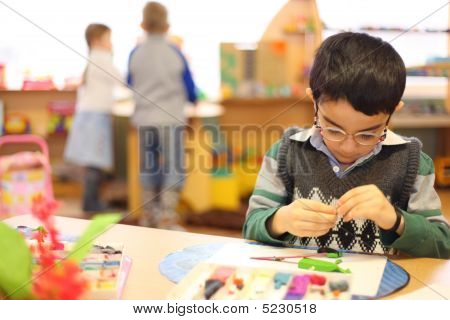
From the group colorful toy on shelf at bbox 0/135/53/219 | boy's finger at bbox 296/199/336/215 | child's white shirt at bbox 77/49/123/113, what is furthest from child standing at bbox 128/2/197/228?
boy's finger at bbox 296/199/336/215

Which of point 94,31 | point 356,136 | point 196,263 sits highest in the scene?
point 94,31

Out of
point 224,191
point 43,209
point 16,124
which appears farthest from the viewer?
point 16,124

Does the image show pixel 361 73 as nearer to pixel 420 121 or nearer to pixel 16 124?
pixel 420 121

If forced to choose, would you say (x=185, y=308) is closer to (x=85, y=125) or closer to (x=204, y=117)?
(x=204, y=117)

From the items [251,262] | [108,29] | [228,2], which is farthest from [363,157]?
[108,29]

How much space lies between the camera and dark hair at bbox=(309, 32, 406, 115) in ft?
1.47

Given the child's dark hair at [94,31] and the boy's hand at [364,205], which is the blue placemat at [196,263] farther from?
the child's dark hair at [94,31]

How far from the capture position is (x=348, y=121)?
45 cm

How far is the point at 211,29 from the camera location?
64cm

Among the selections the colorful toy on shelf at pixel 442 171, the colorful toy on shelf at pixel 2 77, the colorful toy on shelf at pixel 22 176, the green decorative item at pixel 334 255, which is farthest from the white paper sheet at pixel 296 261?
the colorful toy on shelf at pixel 2 77

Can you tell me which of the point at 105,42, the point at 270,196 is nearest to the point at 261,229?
the point at 270,196

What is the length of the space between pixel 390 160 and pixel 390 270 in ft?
0.39

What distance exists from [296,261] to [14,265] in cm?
22

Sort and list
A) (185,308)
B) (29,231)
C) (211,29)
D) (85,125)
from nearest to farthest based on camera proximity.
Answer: (185,308) → (29,231) → (211,29) → (85,125)
